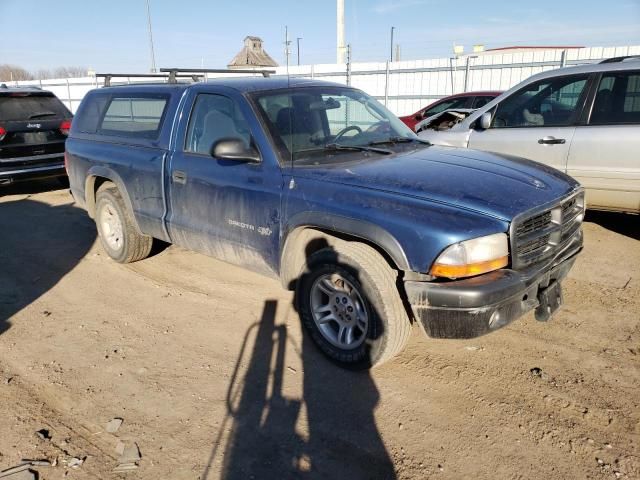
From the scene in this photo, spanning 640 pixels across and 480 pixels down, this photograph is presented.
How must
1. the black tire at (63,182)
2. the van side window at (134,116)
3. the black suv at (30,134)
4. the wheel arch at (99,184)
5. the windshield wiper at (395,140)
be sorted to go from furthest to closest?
the black tire at (63,182) < the black suv at (30,134) < the wheel arch at (99,184) < the van side window at (134,116) < the windshield wiper at (395,140)

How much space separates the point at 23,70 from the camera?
72.6 metres

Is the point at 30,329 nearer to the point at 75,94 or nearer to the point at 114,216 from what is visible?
the point at 114,216

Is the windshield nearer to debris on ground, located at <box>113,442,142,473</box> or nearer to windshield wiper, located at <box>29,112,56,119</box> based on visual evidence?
debris on ground, located at <box>113,442,142,473</box>

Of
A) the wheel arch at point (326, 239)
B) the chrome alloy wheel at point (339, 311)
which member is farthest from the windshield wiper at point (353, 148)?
the chrome alloy wheel at point (339, 311)

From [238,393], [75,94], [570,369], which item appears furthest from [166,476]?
[75,94]

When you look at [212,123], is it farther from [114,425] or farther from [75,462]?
[75,462]

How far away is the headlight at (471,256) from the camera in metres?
2.61

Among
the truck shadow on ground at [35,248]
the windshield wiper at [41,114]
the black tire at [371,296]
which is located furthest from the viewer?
the windshield wiper at [41,114]

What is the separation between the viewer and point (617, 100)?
203 inches

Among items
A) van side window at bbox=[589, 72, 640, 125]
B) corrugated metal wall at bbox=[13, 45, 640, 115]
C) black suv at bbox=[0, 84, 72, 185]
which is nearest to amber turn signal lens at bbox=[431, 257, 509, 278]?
van side window at bbox=[589, 72, 640, 125]

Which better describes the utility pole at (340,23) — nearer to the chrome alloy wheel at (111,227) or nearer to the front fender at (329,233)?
the chrome alloy wheel at (111,227)

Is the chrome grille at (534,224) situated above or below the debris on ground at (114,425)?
above

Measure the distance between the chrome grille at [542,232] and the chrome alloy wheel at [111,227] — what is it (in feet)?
13.0

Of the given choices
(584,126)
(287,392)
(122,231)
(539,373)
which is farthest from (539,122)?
(122,231)
